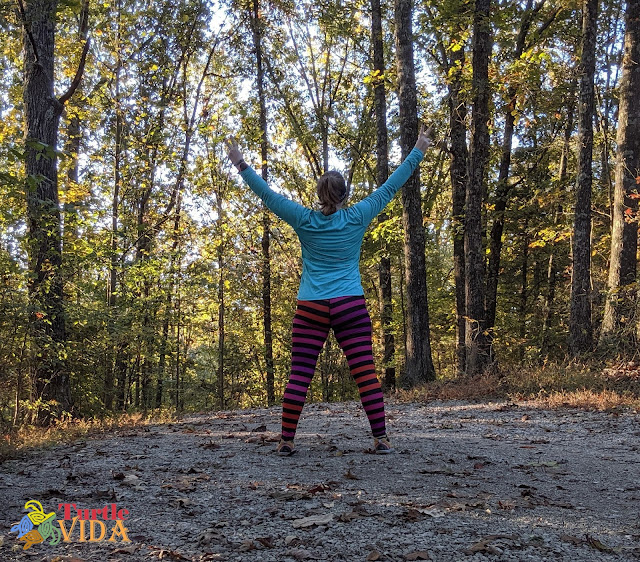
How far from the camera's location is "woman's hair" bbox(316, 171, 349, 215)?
468 centimetres

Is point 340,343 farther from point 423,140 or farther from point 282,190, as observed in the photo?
point 282,190

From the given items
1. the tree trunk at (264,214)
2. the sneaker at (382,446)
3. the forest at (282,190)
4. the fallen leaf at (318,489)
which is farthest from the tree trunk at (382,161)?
the fallen leaf at (318,489)

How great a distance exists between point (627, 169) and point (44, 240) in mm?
11424

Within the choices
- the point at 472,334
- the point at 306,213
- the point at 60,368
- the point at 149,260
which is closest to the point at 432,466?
the point at 306,213

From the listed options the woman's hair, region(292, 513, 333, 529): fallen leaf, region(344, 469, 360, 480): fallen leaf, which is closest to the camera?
region(292, 513, 333, 529): fallen leaf

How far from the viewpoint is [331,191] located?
15.4ft

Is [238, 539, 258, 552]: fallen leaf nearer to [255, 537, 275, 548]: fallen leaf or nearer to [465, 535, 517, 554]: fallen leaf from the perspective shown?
[255, 537, 275, 548]: fallen leaf

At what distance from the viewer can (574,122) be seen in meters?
20.2

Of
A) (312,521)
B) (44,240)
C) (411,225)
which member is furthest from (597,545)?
(411,225)

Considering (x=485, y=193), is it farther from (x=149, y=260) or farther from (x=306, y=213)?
(x=306, y=213)

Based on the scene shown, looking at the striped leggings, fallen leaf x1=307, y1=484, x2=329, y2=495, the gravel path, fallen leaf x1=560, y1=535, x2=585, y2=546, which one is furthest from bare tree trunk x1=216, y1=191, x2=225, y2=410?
fallen leaf x1=560, y1=535, x2=585, y2=546

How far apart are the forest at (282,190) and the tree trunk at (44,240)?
0.12 ft

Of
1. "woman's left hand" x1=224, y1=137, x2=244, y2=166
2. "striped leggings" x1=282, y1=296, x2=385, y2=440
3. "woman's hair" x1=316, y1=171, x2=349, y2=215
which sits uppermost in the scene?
"woman's left hand" x1=224, y1=137, x2=244, y2=166

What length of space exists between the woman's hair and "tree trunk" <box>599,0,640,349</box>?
8561mm
